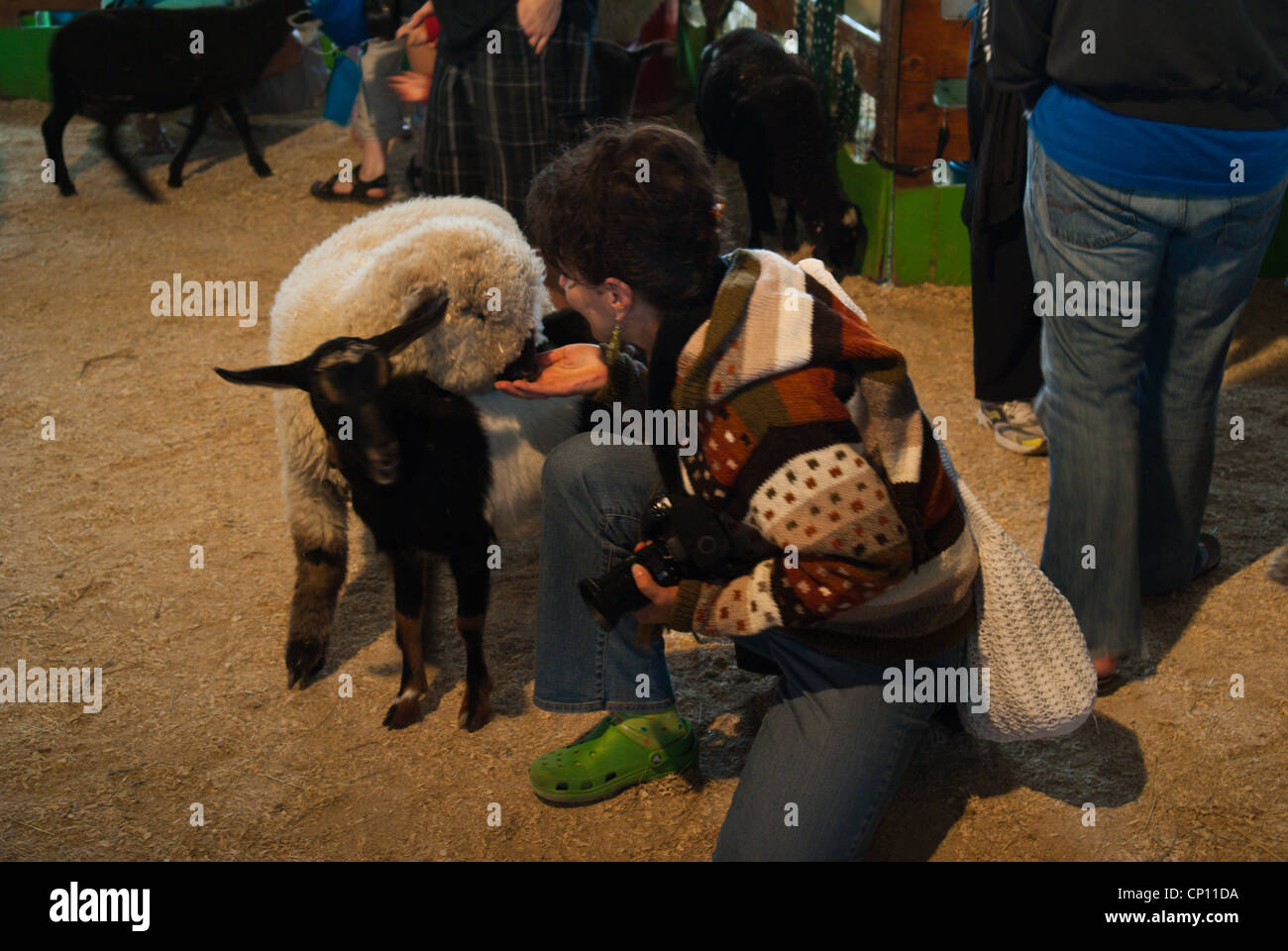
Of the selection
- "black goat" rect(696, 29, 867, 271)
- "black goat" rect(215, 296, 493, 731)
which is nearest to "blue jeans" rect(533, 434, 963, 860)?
"black goat" rect(215, 296, 493, 731)

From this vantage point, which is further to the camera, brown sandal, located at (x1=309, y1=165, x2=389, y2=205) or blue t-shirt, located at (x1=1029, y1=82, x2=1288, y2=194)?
brown sandal, located at (x1=309, y1=165, x2=389, y2=205)

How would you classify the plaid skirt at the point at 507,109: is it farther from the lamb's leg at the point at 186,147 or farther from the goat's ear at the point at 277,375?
the lamb's leg at the point at 186,147

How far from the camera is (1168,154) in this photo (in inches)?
85.5

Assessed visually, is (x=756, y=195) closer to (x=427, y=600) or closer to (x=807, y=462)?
(x=427, y=600)

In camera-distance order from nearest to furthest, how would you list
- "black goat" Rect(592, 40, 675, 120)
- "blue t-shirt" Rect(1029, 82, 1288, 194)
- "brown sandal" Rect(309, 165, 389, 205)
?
"blue t-shirt" Rect(1029, 82, 1288, 194)
"black goat" Rect(592, 40, 675, 120)
"brown sandal" Rect(309, 165, 389, 205)

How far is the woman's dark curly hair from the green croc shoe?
1.01 metres

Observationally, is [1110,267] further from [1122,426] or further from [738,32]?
[738,32]

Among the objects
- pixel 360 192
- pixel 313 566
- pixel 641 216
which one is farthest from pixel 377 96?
pixel 641 216

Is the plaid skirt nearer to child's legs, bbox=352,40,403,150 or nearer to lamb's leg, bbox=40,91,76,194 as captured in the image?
child's legs, bbox=352,40,403,150

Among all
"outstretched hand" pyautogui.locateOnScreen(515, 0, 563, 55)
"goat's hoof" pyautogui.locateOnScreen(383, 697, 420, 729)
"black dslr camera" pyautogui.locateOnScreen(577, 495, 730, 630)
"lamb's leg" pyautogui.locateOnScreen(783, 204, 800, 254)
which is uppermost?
"outstretched hand" pyautogui.locateOnScreen(515, 0, 563, 55)

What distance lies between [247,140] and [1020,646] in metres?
5.99

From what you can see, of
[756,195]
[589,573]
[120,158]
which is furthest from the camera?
[756,195]

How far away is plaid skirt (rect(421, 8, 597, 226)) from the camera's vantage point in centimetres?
382

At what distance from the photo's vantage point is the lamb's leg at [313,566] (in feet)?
9.37
